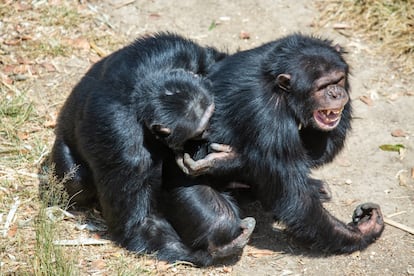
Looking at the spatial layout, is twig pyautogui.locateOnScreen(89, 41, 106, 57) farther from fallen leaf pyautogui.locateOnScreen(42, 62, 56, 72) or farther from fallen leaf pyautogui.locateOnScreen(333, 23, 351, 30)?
fallen leaf pyautogui.locateOnScreen(333, 23, 351, 30)

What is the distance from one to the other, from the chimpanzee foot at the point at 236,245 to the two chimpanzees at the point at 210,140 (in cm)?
1

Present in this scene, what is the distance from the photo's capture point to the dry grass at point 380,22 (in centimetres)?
996

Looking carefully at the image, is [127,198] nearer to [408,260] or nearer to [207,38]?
[408,260]

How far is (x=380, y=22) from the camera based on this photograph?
10.3 metres

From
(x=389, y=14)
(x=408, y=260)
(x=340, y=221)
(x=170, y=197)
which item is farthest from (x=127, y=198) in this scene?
(x=389, y=14)

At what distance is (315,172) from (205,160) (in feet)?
7.11

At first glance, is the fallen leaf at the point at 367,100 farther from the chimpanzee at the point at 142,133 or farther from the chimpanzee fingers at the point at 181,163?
the chimpanzee fingers at the point at 181,163

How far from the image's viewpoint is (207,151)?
6.89m

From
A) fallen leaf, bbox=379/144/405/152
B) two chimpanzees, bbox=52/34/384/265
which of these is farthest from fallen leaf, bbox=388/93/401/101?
two chimpanzees, bbox=52/34/384/265

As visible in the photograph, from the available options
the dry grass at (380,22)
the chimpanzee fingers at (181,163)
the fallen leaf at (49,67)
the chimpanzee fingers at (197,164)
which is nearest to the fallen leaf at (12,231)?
the chimpanzee fingers at (181,163)

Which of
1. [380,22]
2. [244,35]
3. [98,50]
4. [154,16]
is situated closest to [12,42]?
[98,50]

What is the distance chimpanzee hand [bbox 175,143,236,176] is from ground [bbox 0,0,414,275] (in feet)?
3.54

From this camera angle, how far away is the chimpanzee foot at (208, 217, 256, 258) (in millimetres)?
6945

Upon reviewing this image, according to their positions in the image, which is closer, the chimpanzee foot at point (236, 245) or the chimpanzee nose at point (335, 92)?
the chimpanzee nose at point (335, 92)
